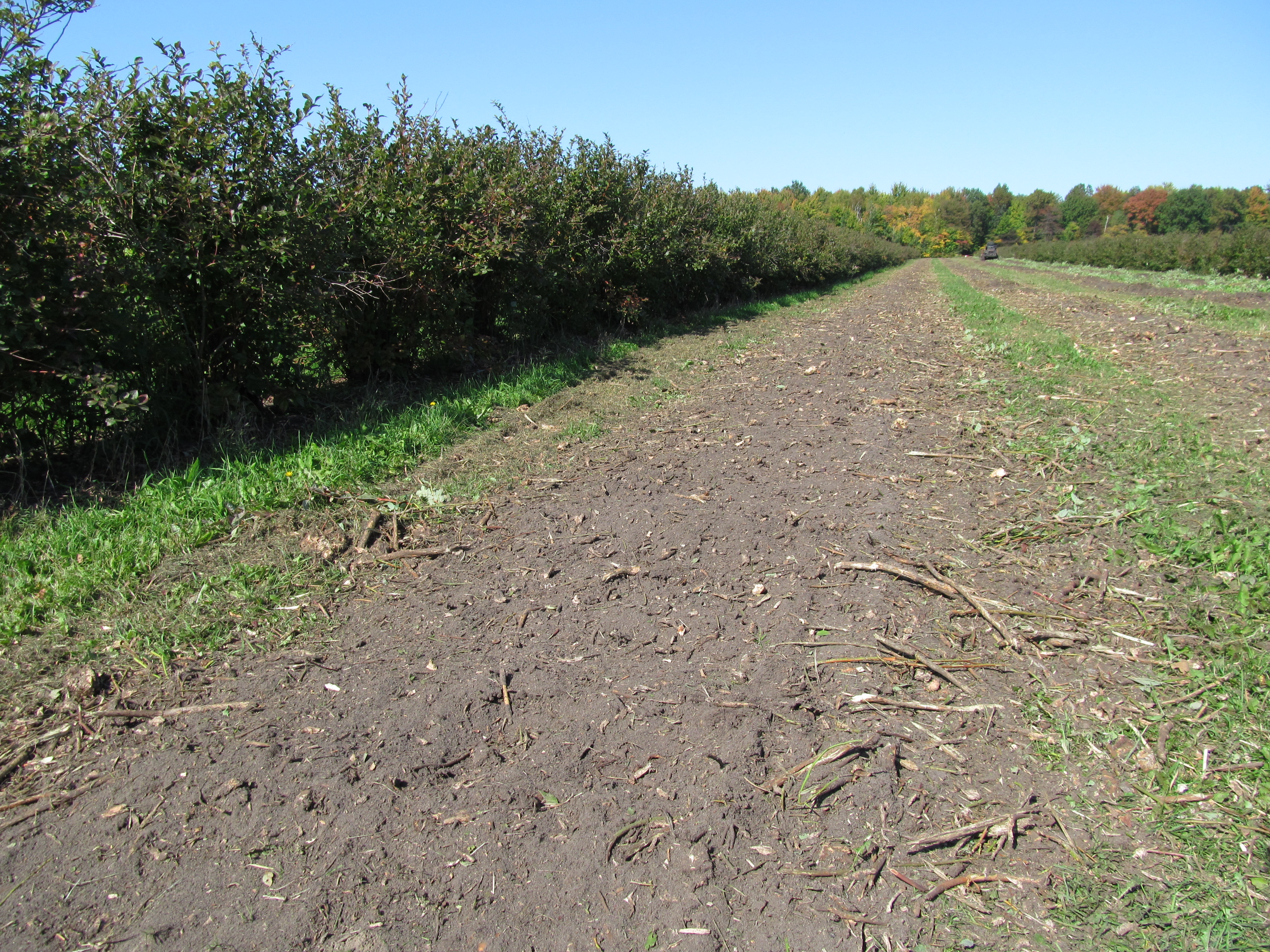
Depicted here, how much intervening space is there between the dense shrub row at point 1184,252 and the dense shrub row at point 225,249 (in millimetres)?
33600

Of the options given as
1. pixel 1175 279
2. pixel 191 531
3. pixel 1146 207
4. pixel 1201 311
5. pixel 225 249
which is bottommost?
pixel 191 531

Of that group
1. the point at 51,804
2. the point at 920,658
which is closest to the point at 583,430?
the point at 920,658

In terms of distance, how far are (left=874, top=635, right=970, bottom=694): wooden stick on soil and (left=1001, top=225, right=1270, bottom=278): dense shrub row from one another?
118 feet

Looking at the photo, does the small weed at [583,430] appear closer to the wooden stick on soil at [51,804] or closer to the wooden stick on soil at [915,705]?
the wooden stick on soil at [915,705]

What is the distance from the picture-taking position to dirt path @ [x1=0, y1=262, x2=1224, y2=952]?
6.81 feet

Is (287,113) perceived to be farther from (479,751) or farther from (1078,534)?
(1078,534)

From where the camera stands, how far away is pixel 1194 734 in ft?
9.02

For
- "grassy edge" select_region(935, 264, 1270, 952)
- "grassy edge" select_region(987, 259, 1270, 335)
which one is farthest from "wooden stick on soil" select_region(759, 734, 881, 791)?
"grassy edge" select_region(987, 259, 1270, 335)

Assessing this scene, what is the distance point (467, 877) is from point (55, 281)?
174 inches

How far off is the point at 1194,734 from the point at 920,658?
38.4 inches

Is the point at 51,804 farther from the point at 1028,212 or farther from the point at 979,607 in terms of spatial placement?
the point at 1028,212

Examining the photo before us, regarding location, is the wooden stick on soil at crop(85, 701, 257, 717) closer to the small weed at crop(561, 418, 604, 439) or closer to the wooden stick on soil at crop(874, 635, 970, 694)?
the wooden stick on soil at crop(874, 635, 970, 694)

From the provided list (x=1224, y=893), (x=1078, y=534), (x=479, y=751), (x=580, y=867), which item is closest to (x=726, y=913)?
(x=580, y=867)

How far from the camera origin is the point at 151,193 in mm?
4984
